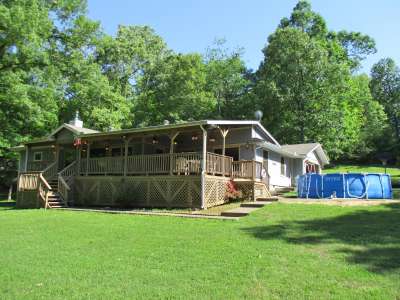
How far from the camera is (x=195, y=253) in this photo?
24.2ft

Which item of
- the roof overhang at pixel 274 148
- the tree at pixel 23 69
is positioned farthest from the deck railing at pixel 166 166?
the tree at pixel 23 69

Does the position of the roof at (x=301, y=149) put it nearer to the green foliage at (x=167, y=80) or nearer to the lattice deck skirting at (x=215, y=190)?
the green foliage at (x=167, y=80)

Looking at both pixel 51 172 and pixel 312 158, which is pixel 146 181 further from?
pixel 312 158

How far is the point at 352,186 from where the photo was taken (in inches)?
625

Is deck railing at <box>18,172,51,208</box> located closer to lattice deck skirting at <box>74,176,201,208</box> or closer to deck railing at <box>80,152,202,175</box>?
lattice deck skirting at <box>74,176,201,208</box>

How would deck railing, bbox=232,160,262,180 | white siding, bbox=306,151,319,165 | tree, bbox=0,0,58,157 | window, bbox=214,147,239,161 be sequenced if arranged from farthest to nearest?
white siding, bbox=306,151,319,165 < tree, bbox=0,0,58,157 < window, bbox=214,147,239,161 < deck railing, bbox=232,160,262,180

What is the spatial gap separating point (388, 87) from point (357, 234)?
184 feet

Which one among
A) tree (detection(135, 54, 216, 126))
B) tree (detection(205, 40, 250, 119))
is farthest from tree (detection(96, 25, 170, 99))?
tree (detection(205, 40, 250, 119))

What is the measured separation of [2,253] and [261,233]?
5838 mm

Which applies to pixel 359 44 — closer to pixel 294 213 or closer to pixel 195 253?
pixel 294 213

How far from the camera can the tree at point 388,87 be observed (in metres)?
56.1

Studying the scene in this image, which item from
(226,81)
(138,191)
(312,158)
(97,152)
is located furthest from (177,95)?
(138,191)

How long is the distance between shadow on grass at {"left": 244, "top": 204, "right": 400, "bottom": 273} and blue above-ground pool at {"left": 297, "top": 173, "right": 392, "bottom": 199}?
12.7ft

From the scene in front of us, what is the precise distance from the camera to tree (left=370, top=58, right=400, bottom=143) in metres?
56.1
